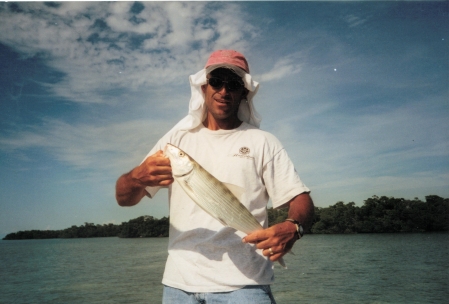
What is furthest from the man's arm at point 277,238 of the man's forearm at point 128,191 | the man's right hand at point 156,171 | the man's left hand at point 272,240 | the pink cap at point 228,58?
the pink cap at point 228,58

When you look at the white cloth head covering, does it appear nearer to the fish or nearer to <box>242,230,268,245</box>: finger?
the fish

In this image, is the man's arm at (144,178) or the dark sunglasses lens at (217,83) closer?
the man's arm at (144,178)

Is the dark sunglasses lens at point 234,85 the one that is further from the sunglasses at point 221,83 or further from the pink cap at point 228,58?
the pink cap at point 228,58

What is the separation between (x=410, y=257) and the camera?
6481 centimetres

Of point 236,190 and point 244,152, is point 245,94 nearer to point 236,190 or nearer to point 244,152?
point 244,152

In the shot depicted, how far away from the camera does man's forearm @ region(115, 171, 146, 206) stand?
286cm

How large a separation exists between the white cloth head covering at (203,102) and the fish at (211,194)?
28.7 inches

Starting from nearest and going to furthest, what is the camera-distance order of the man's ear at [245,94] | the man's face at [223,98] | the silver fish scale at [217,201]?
the silver fish scale at [217,201] → the man's face at [223,98] → the man's ear at [245,94]

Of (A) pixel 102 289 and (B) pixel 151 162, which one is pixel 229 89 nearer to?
(B) pixel 151 162

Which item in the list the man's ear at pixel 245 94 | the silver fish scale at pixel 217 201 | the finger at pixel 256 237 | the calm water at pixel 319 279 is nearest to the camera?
the finger at pixel 256 237

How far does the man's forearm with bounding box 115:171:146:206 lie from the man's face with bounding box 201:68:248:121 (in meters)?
0.95

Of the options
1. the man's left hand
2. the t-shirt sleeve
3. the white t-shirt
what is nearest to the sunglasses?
the white t-shirt

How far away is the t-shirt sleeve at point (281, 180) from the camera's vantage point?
297cm

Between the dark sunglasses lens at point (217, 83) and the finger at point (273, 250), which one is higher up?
the dark sunglasses lens at point (217, 83)
